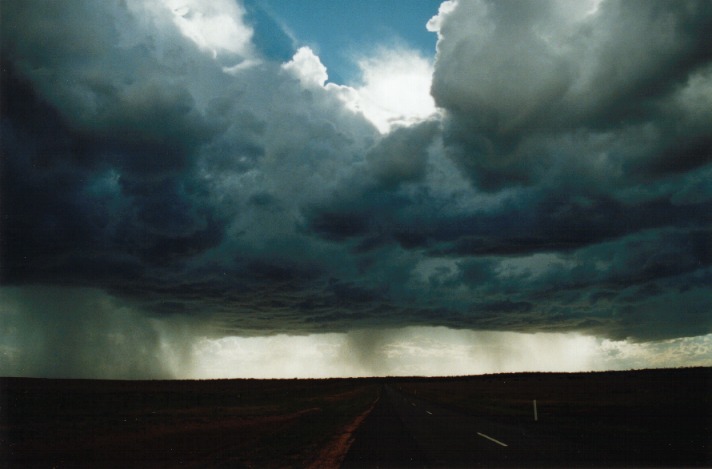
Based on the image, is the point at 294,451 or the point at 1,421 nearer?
the point at 294,451

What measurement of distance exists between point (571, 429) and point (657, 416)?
9.22 meters

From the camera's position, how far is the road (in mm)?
11883

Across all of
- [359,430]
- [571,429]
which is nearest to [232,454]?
[359,430]

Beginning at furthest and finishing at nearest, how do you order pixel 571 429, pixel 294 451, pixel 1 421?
pixel 1 421 → pixel 571 429 → pixel 294 451

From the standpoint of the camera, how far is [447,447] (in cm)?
1445

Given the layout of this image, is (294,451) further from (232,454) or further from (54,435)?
(54,435)

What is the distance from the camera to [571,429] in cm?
2036

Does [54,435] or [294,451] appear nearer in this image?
[294,451]

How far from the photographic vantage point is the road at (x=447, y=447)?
1188 cm

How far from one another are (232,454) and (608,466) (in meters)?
11.5

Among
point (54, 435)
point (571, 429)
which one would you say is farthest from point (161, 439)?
point (571, 429)

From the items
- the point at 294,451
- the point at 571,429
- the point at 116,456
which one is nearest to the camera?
the point at 294,451

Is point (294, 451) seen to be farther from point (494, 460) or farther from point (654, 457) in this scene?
point (654, 457)

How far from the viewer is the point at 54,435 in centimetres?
2548
